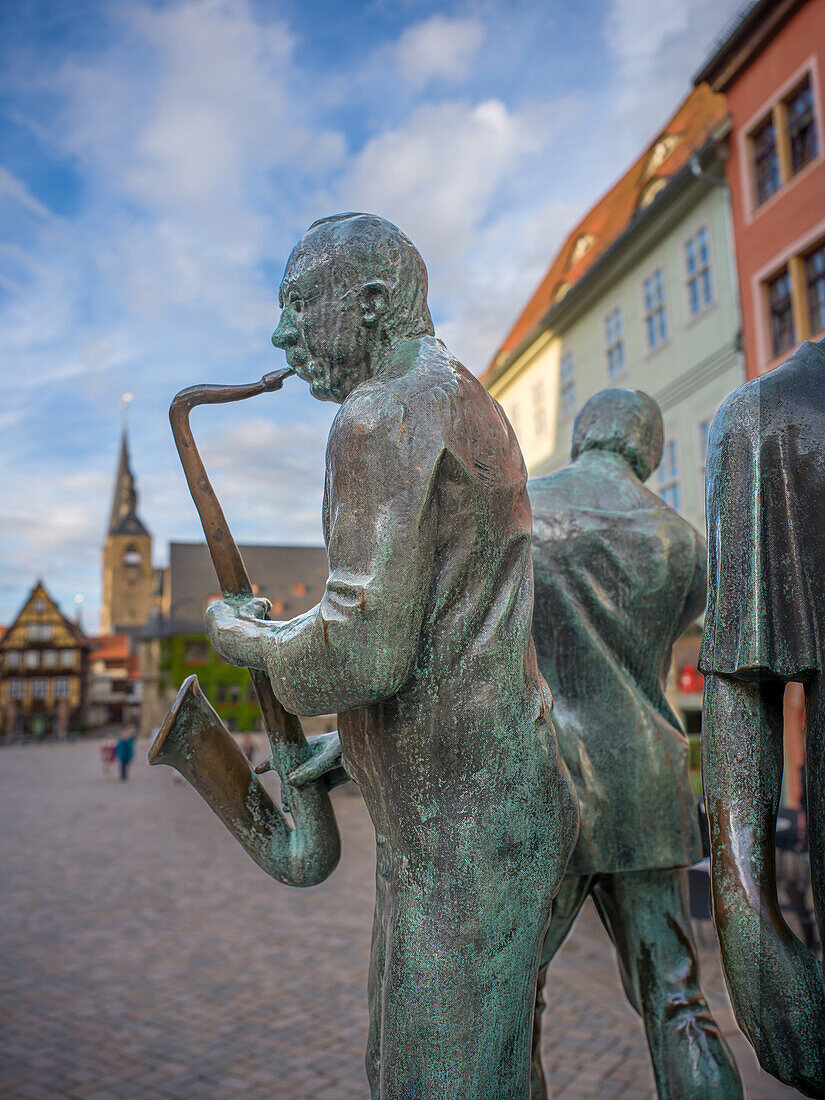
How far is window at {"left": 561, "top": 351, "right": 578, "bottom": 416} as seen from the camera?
20.3m

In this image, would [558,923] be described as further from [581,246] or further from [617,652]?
[581,246]

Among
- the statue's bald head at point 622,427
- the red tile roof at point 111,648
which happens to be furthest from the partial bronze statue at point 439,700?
the red tile roof at point 111,648

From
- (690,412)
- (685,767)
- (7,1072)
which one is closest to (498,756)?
(685,767)

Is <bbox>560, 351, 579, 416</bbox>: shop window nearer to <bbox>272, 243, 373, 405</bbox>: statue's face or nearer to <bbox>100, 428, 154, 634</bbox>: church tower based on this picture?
<bbox>272, 243, 373, 405</bbox>: statue's face

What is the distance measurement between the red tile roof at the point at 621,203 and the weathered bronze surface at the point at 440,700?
1508 centimetres

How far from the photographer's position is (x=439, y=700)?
140 cm

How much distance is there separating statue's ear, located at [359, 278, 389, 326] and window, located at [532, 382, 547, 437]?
20.7 meters

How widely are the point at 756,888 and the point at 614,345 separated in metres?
18.3

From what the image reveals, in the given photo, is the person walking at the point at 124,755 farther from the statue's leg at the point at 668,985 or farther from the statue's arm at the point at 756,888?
the statue's arm at the point at 756,888

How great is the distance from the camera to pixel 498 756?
1412mm

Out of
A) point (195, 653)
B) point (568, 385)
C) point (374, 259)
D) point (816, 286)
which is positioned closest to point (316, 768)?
point (374, 259)

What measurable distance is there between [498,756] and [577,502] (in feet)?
3.07

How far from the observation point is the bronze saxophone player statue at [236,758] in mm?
1688

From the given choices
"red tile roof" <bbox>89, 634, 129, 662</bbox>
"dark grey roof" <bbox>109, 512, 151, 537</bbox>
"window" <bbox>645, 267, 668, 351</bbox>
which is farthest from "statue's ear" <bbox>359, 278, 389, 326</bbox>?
"dark grey roof" <bbox>109, 512, 151, 537</bbox>
